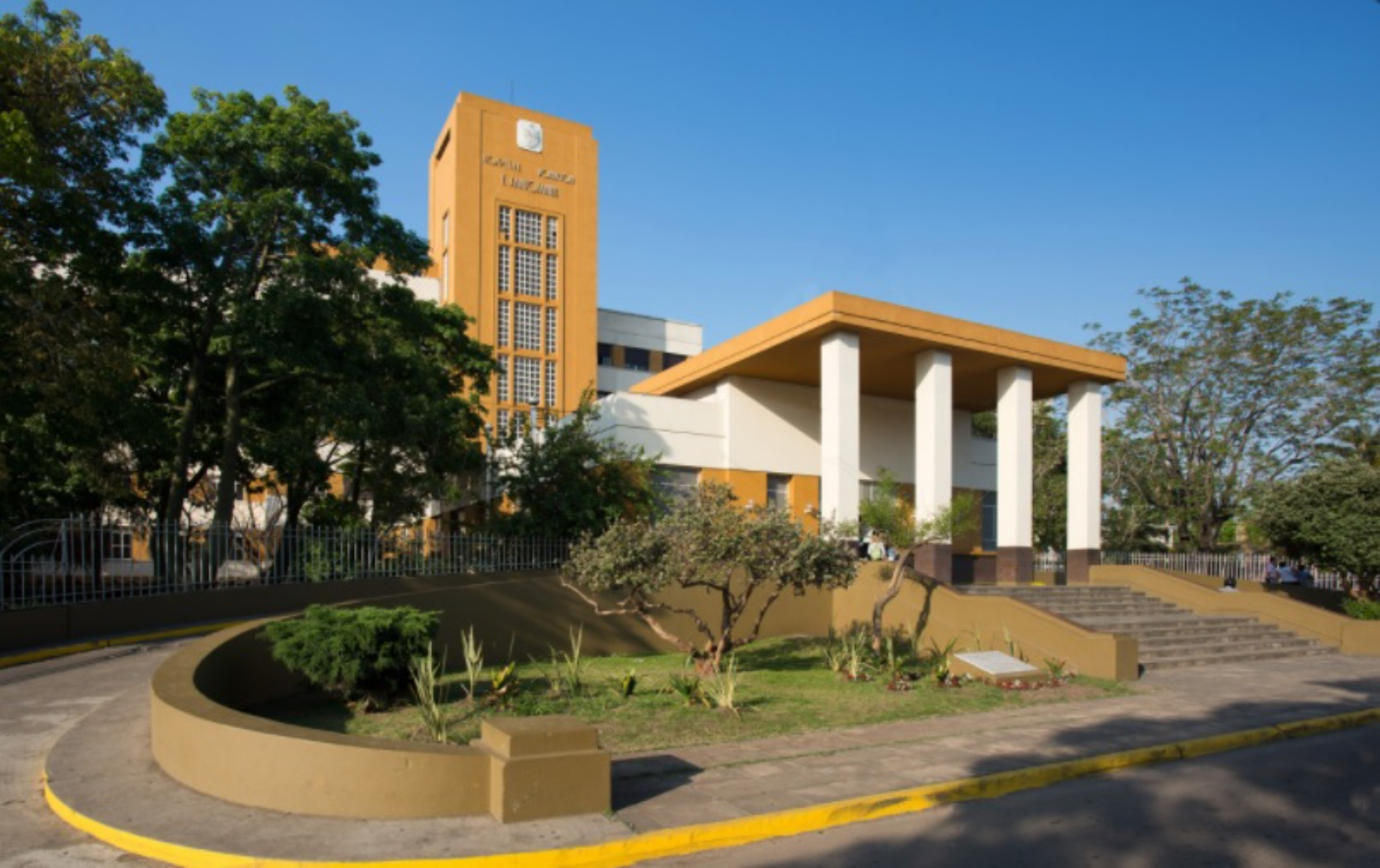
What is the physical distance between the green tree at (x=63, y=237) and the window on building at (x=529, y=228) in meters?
26.6

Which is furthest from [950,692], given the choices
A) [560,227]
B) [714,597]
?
[560,227]

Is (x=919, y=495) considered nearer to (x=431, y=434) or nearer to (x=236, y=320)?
(x=431, y=434)

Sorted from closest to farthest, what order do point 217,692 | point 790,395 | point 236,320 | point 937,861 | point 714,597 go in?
point 937,861, point 217,692, point 714,597, point 236,320, point 790,395

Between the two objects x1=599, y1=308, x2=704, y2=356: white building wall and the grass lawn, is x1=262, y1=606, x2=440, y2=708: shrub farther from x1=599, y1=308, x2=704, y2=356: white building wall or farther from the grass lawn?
x1=599, y1=308, x2=704, y2=356: white building wall

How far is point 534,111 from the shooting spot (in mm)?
46375

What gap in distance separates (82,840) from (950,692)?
9.34m

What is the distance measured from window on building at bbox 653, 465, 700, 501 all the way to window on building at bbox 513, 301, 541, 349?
2280 cm

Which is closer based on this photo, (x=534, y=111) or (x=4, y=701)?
(x=4, y=701)

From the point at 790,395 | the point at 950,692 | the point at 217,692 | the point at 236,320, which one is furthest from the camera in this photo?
the point at 790,395

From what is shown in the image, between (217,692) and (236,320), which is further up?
(236,320)

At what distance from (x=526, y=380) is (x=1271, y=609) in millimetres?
31720

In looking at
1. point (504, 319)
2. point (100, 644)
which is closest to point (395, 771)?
point (100, 644)

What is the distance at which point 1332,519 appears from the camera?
1912 cm

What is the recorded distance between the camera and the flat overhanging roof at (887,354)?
19328mm
